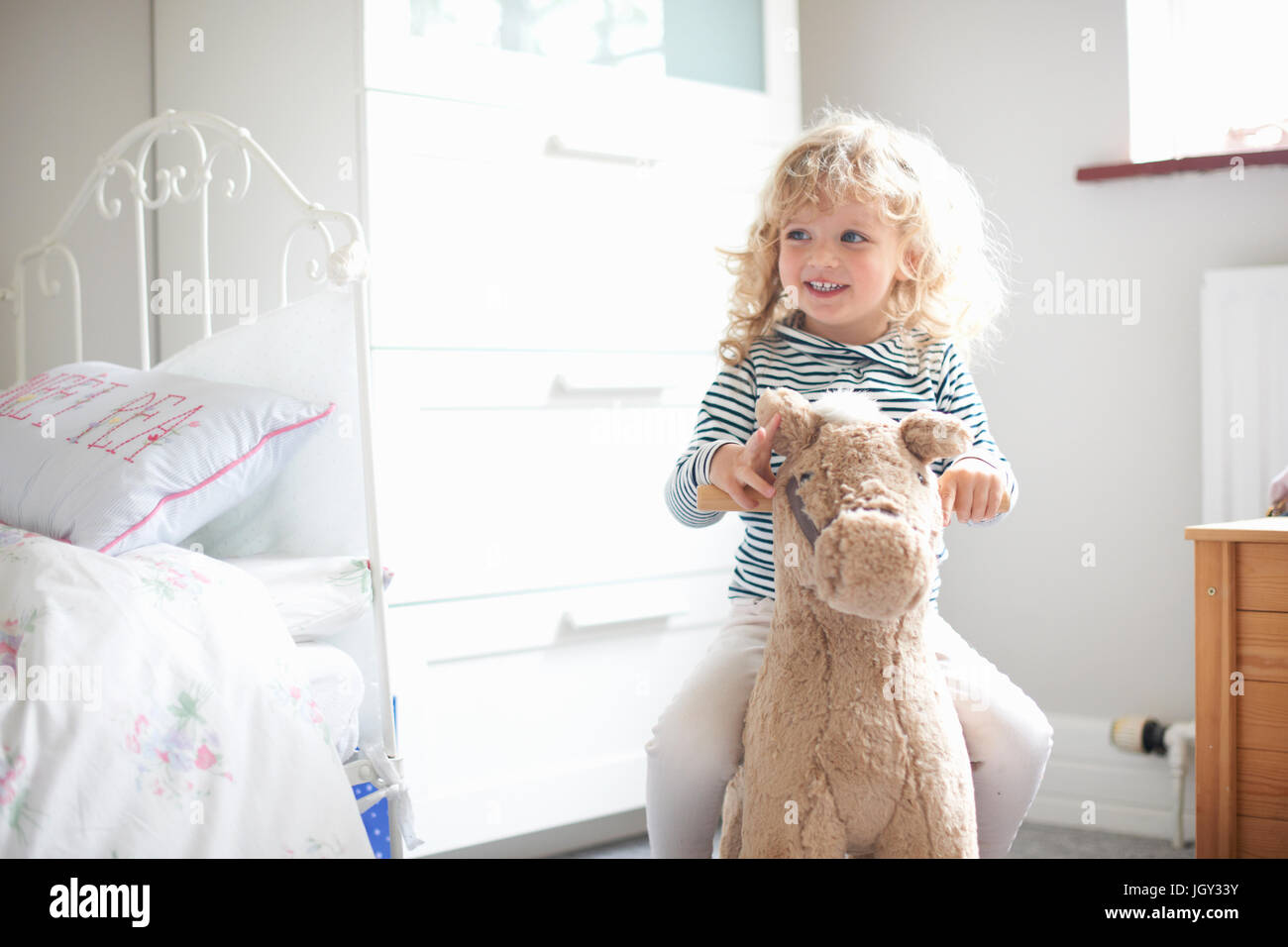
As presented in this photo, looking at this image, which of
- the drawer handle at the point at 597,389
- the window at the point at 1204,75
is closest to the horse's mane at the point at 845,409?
the drawer handle at the point at 597,389

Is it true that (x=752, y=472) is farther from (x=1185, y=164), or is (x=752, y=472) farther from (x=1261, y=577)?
(x=1185, y=164)

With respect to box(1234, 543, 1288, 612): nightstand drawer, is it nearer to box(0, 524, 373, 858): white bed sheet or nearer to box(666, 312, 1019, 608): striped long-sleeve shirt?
box(666, 312, 1019, 608): striped long-sleeve shirt

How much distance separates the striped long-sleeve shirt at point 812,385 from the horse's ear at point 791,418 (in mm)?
225

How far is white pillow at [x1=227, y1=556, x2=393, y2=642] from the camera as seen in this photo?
45.7 inches

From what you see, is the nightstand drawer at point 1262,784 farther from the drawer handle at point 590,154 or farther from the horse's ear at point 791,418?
the drawer handle at point 590,154

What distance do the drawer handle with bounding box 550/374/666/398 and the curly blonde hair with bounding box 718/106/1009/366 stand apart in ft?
1.86

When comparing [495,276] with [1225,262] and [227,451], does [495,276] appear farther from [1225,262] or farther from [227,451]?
[1225,262]

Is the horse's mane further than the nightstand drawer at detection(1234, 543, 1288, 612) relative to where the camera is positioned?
No

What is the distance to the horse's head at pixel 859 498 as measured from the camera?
686mm

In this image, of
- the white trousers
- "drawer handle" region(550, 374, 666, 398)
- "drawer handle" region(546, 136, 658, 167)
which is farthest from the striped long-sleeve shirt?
"drawer handle" region(546, 136, 658, 167)

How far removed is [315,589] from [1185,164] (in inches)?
57.2

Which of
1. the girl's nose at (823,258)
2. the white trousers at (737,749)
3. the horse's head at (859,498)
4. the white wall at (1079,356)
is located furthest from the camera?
the white wall at (1079,356)

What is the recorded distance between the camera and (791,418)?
0.79 m

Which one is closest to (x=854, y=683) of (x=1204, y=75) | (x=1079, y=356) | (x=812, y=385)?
(x=812, y=385)
